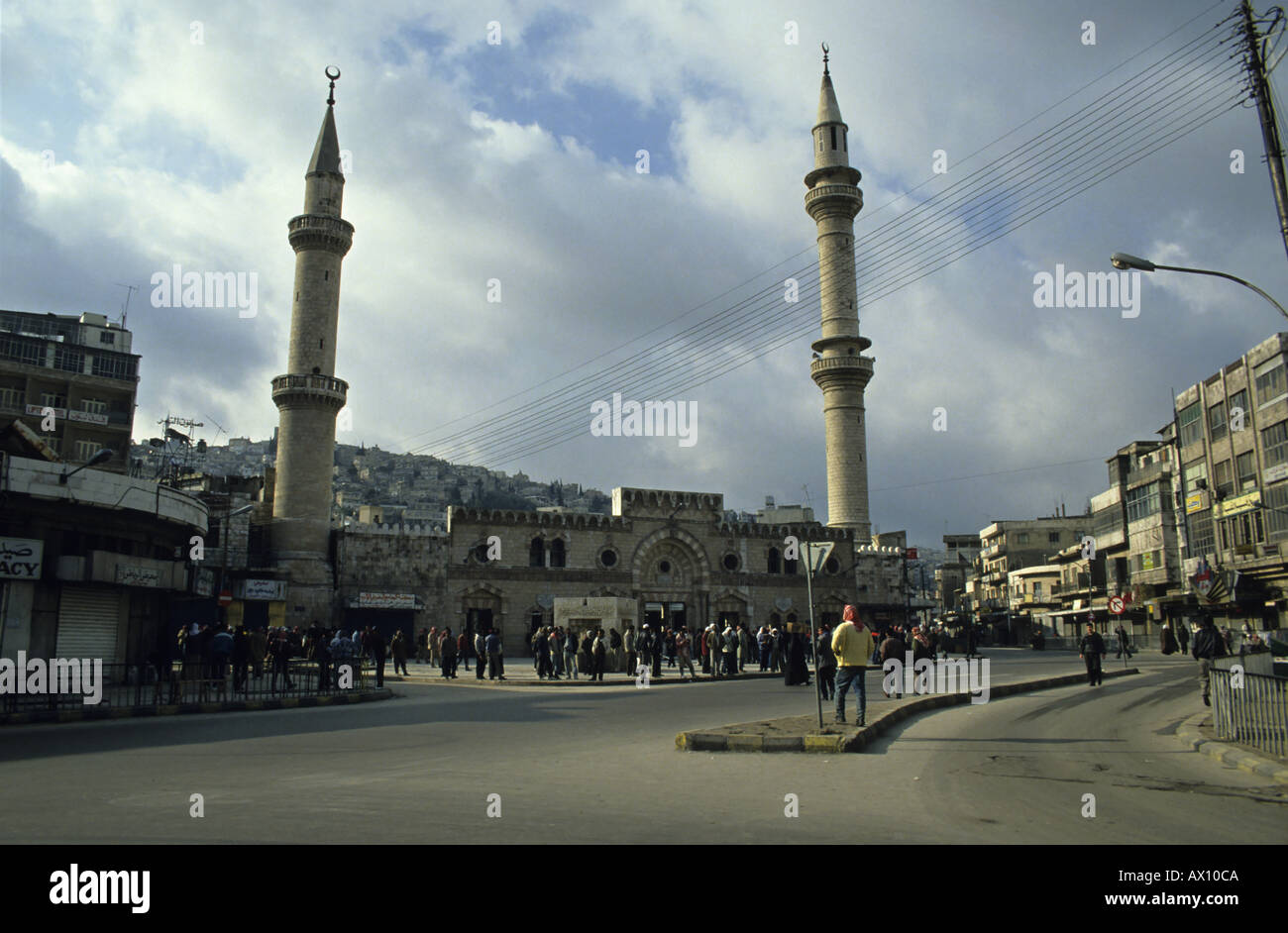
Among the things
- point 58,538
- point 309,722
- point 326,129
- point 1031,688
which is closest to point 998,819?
point 309,722

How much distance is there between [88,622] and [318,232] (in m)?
23.1

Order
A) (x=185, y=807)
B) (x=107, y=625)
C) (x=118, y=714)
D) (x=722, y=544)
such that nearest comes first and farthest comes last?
(x=185, y=807) → (x=118, y=714) → (x=107, y=625) → (x=722, y=544)

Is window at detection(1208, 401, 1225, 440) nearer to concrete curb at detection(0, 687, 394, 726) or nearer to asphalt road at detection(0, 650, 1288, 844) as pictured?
asphalt road at detection(0, 650, 1288, 844)

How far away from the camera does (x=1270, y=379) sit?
3195 cm

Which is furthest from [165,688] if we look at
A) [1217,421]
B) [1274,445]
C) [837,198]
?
[837,198]

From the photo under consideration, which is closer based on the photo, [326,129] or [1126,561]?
[326,129]

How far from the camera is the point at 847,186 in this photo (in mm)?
48688

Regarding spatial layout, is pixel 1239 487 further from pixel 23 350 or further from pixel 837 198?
pixel 23 350

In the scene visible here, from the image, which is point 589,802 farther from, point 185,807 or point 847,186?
point 847,186

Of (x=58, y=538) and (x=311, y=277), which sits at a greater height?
(x=311, y=277)

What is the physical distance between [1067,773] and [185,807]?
7.63 metres

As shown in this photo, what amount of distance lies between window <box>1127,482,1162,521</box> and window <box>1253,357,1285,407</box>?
1084 cm

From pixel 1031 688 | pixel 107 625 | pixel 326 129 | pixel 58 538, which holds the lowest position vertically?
pixel 1031 688
